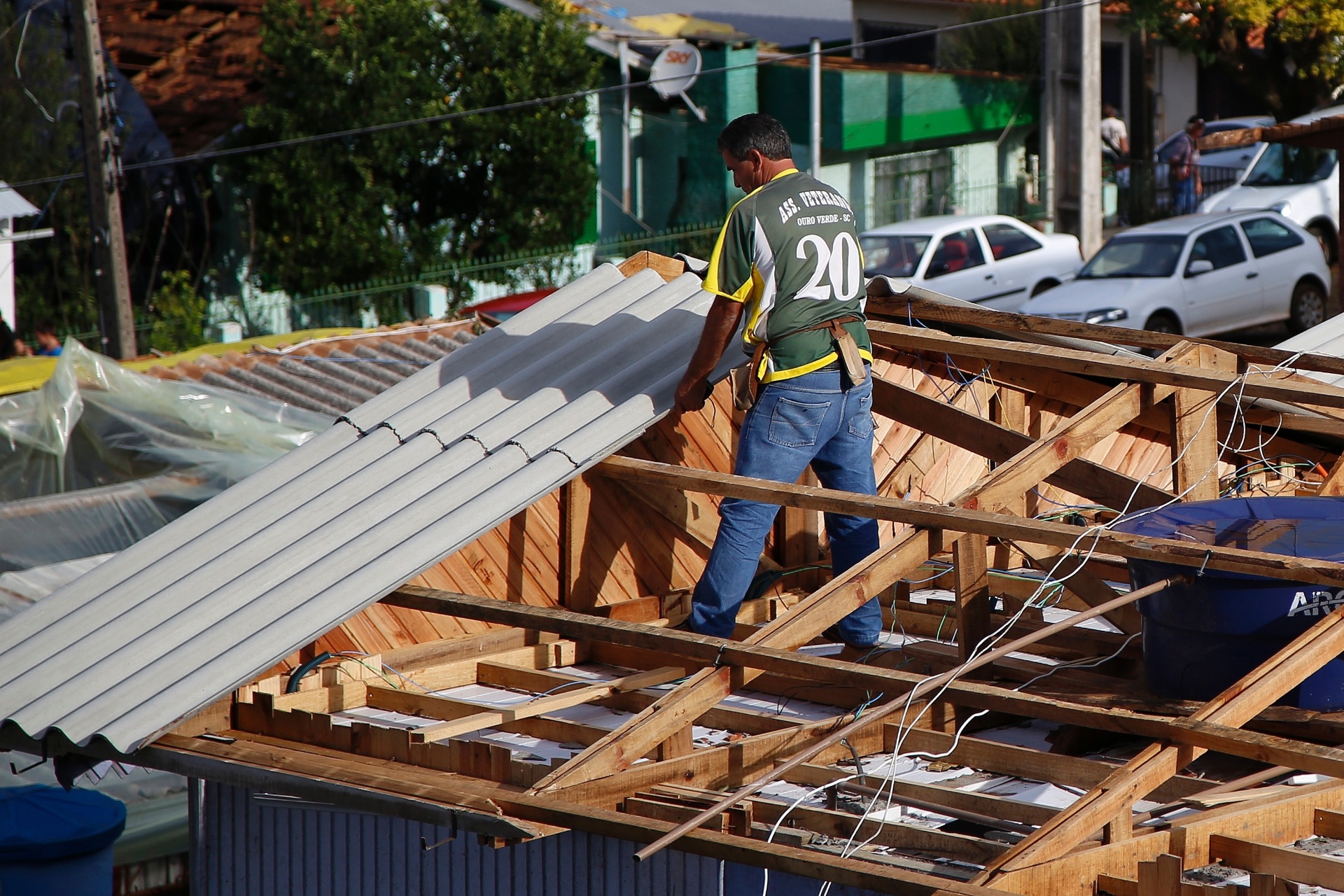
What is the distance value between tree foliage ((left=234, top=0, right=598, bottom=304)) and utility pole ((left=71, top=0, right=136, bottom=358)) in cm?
578

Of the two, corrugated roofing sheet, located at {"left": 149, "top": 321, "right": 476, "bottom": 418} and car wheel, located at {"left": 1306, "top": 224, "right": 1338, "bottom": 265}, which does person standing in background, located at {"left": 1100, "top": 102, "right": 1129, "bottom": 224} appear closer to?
car wheel, located at {"left": 1306, "top": 224, "right": 1338, "bottom": 265}

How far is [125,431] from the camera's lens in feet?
37.0

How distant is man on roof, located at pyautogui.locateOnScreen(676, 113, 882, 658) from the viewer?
19.0ft

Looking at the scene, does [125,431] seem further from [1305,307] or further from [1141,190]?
[1141,190]

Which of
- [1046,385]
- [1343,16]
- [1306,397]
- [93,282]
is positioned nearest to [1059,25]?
[1343,16]

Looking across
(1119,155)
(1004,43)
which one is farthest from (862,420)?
(1004,43)

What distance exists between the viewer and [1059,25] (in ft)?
79.0

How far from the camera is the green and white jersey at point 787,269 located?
18.9ft

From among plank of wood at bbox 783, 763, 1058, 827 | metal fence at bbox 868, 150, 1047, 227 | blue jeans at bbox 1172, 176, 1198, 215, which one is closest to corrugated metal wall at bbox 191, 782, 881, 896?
plank of wood at bbox 783, 763, 1058, 827

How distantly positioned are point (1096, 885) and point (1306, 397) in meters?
2.73

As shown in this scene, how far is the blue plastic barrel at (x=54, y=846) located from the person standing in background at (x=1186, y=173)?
2198cm

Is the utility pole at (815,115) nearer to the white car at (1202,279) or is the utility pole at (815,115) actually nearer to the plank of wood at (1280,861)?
the white car at (1202,279)

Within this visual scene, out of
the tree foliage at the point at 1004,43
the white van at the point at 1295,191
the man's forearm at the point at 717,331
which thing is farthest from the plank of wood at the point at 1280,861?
the tree foliage at the point at 1004,43

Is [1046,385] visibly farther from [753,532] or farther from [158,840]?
[158,840]
